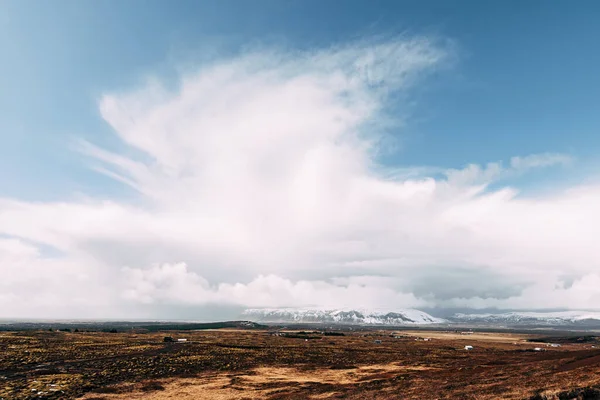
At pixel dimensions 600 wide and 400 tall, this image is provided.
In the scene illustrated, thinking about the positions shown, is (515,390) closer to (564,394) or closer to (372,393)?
(564,394)

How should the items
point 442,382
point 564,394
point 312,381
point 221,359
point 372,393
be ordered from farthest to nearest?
point 221,359, point 312,381, point 442,382, point 372,393, point 564,394

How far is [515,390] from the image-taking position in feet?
118

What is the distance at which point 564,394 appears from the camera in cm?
3183

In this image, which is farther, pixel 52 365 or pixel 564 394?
pixel 52 365

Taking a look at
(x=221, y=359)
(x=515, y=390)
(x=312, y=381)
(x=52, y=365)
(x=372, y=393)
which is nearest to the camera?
(x=515, y=390)

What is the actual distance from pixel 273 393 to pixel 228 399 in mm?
6207

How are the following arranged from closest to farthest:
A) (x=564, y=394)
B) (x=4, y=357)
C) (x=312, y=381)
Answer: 1. (x=564, y=394)
2. (x=312, y=381)
3. (x=4, y=357)

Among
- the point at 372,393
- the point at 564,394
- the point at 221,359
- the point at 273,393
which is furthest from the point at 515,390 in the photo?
the point at 221,359

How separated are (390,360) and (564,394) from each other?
57.1 meters

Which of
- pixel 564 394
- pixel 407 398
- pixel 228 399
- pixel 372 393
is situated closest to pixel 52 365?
pixel 228 399

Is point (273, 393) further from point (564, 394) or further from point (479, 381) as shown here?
point (564, 394)

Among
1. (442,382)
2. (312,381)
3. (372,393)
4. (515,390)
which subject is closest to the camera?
(515,390)

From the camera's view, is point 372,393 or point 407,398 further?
A: point 372,393

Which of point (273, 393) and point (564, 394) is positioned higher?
point (564, 394)
